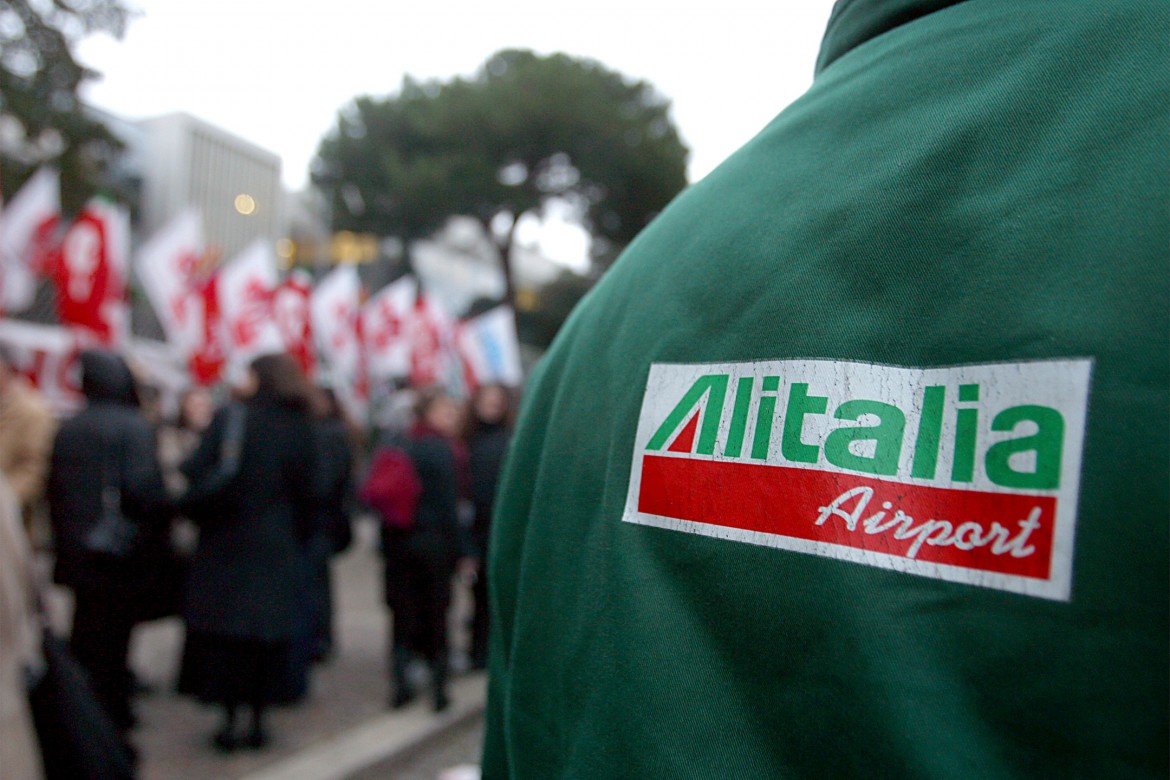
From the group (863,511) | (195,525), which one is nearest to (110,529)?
(195,525)

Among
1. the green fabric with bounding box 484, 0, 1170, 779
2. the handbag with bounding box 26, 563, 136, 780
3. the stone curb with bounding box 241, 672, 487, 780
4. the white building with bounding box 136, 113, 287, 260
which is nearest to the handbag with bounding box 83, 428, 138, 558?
the stone curb with bounding box 241, 672, 487, 780

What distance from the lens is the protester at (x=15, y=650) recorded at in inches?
76.6

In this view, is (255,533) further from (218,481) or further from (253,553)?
(218,481)

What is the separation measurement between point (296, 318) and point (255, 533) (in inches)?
237

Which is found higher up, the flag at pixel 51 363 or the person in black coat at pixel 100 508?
the flag at pixel 51 363

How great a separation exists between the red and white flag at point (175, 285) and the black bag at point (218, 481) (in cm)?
426

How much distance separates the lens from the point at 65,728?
82.4 inches

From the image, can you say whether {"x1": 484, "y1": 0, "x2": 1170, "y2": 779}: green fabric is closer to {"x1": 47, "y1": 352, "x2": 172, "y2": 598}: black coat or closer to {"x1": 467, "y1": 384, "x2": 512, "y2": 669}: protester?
{"x1": 47, "y1": 352, "x2": 172, "y2": 598}: black coat

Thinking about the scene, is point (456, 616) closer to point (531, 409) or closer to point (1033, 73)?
point (531, 409)

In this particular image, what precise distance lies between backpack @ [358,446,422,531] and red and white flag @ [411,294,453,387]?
6.74 meters

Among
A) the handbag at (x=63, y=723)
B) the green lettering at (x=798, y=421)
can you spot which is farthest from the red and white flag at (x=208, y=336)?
the green lettering at (x=798, y=421)

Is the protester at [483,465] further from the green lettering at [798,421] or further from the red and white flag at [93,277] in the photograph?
the green lettering at [798,421]

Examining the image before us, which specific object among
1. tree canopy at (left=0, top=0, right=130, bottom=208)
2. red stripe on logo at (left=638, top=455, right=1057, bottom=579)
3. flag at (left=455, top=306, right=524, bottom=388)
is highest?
tree canopy at (left=0, top=0, right=130, bottom=208)

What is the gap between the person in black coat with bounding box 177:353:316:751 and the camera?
3471mm
